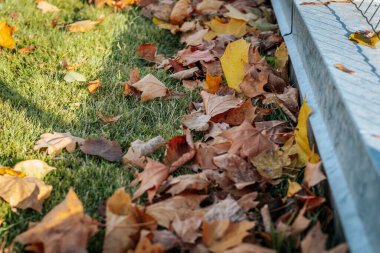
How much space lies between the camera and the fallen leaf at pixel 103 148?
2250mm

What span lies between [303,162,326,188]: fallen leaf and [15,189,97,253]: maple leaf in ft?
2.46

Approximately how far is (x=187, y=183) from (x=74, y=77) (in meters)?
1.24

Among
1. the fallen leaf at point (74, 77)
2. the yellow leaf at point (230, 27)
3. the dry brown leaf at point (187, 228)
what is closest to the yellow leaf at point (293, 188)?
the dry brown leaf at point (187, 228)

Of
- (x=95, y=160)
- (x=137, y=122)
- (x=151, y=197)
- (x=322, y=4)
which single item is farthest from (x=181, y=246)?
(x=322, y=4)

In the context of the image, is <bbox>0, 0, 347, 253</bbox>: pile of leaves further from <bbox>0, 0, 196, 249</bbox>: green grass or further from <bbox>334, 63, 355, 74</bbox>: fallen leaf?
<bbox>334, 63, 355, 74</bbox>: fallen leaf

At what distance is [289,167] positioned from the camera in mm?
2098

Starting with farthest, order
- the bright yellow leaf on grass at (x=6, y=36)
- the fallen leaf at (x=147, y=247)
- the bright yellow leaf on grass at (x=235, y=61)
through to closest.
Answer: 1. the bright yellow leaf on grass at (x=6, y=36)
2. the bright yellow leaf on grass at (x=235, y=61)
3. the fallen leaf at (x=147, y=247)

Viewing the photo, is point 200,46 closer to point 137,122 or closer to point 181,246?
point 137,122

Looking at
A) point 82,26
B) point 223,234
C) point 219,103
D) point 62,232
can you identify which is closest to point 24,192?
point 62,232

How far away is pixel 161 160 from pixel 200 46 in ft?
4.00

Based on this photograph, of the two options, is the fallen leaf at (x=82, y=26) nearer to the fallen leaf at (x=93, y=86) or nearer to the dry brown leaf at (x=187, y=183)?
the fallen leaf at (x=93, y=86)

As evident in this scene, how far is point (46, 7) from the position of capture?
3.92 metres

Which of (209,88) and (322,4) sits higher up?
(322,4)

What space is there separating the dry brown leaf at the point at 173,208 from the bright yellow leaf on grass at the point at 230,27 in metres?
1.73
